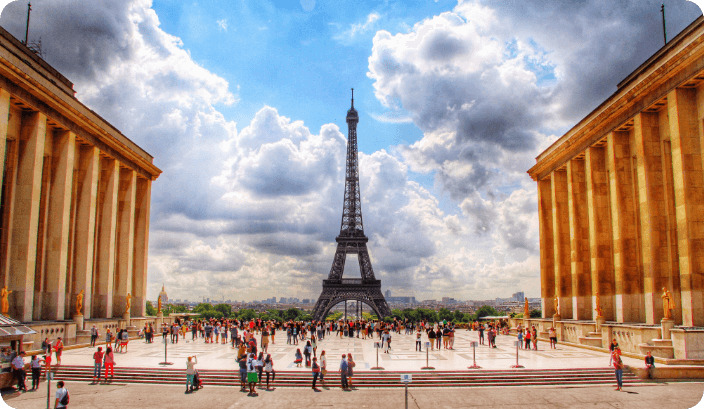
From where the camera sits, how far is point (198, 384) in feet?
73.2

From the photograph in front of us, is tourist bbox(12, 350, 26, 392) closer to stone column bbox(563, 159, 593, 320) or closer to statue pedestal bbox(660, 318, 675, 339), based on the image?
statue pedestal bbox(660, 318, 675, 339)

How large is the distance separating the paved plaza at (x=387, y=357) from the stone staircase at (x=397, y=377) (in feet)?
4.10

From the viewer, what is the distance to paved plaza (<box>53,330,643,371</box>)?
2650 centimetres

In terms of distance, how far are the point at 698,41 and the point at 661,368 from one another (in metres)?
16.7

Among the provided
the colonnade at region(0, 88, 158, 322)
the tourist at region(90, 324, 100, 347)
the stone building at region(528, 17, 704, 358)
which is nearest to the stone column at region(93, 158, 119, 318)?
the colonnade at region(0, 88, 158, 322)

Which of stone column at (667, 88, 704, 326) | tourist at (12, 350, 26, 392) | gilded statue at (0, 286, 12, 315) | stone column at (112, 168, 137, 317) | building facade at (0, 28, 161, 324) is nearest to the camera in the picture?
tourist at (12, 350, 26, 392)

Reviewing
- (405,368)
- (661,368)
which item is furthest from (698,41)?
(405,368)

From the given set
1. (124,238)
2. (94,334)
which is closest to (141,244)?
(124,238)

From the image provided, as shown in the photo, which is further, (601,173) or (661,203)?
(601,173)

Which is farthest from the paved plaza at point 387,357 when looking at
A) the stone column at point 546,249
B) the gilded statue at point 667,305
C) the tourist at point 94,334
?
the stone column at point 546,249

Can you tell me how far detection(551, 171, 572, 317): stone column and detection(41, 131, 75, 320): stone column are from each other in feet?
134

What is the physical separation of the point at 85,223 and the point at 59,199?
4.18m

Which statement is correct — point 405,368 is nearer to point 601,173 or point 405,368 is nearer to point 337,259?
point 601,173

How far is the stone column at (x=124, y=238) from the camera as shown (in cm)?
4678
